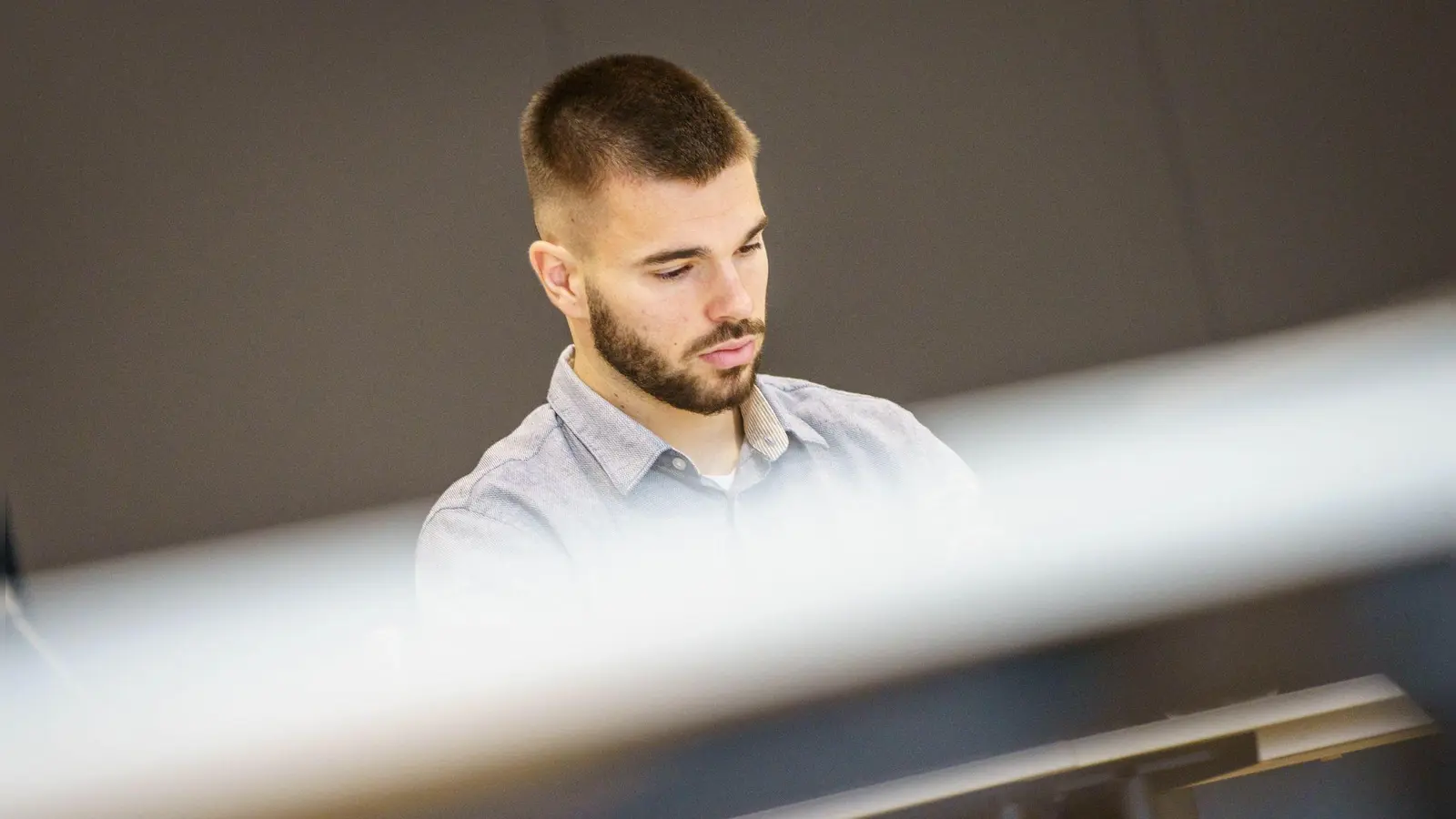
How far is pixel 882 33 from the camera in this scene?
1.98m

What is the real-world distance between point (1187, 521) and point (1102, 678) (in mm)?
141

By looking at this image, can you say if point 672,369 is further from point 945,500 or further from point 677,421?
point 945,500

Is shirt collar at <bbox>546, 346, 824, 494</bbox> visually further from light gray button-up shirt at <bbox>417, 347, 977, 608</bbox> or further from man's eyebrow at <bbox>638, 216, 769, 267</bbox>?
man's eyebrow at <bbox>638, 216, 769, 267</bbox>

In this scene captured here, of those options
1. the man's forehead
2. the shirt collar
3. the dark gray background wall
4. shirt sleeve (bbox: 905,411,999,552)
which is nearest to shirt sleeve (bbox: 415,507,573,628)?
the shirt collar

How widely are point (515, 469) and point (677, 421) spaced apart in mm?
186

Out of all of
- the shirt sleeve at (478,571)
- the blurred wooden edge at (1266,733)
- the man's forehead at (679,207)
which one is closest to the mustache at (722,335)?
the man's forehead at (679,207)

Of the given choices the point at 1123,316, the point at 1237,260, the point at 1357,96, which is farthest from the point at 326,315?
the point at 1357,96

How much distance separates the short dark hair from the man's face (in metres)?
0.02

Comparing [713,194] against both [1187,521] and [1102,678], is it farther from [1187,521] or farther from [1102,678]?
[1102,678]

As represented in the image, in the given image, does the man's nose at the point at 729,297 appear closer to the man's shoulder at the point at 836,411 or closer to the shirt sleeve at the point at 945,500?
the man's shoulder at the point at 836,411

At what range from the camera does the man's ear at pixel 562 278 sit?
1371 mm

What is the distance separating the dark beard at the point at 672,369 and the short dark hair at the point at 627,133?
139 mm

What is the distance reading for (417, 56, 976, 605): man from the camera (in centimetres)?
129

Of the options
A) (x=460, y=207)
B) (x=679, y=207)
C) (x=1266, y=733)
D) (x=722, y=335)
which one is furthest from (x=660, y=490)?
(x=1266, y=733)
